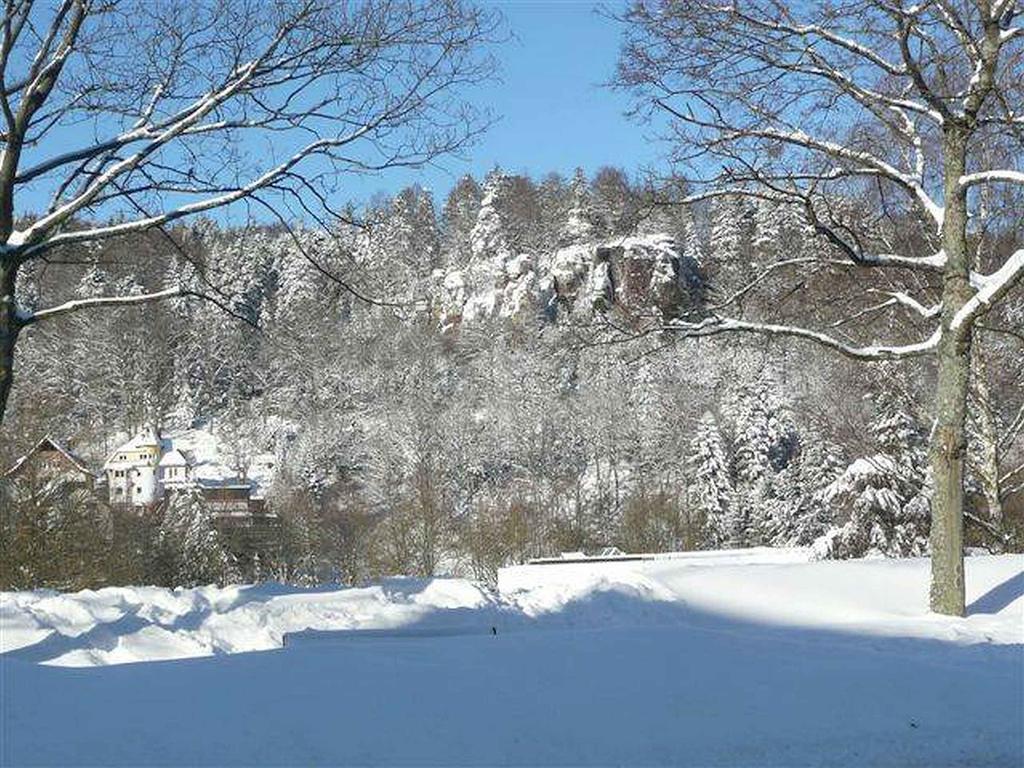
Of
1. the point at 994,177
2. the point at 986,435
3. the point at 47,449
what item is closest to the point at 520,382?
the point at 47,449

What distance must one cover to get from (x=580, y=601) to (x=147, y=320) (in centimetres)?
1728

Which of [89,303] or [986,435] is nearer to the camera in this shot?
[89,303]

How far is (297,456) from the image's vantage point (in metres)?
74.9

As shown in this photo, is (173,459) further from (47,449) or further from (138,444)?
(47,449)

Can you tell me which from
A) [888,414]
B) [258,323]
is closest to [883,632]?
[258,323]

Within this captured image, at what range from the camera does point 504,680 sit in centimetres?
625

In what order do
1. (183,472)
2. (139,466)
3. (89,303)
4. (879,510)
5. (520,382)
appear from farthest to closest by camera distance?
(520,382)
(183,472)
(139,466)
(879,510)
(89,303)

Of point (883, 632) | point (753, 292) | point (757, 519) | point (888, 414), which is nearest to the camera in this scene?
point (883, 632)

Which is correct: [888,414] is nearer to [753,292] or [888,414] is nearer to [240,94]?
[753,292]

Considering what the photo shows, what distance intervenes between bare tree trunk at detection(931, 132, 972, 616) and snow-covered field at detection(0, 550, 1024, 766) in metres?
0.43

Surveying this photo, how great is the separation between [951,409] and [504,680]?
5.28m

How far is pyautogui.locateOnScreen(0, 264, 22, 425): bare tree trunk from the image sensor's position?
862 cm

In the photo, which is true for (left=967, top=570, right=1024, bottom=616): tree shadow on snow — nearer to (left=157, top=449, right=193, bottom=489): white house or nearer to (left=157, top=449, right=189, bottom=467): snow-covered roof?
(left=157, top=449, right=193, bottom=489): white house

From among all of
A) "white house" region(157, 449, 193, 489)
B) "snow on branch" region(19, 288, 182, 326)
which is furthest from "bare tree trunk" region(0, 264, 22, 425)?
"white house" region(157, 449, 193, 489)
